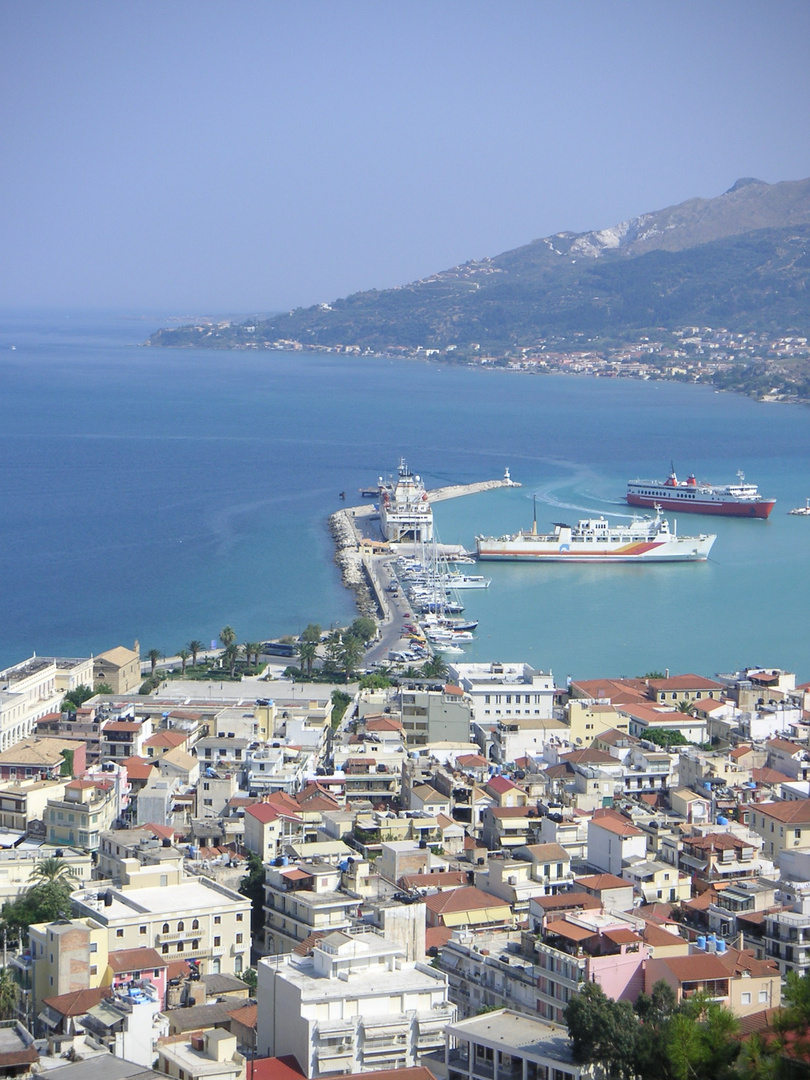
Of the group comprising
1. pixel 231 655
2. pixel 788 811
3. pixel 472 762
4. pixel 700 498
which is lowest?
pixel 700 498

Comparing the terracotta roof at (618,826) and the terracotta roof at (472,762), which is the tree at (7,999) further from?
the terracotta roof at (472,762)

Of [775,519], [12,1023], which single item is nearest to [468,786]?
[12,1023]

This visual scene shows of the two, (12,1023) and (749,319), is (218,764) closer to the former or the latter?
(12,1023)

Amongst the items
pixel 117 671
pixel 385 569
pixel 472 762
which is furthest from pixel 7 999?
pixel 385 569

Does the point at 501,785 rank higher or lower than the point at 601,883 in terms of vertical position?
lower

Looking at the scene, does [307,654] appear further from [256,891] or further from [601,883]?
[601,883]

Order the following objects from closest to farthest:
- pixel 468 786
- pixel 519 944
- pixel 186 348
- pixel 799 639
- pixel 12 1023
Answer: pixel 12 1023 < pixel 519 944 < pixel 468 786 < pixel 799 639 < pixel 186 348

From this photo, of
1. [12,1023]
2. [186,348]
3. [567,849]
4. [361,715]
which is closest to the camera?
[12,1023]
